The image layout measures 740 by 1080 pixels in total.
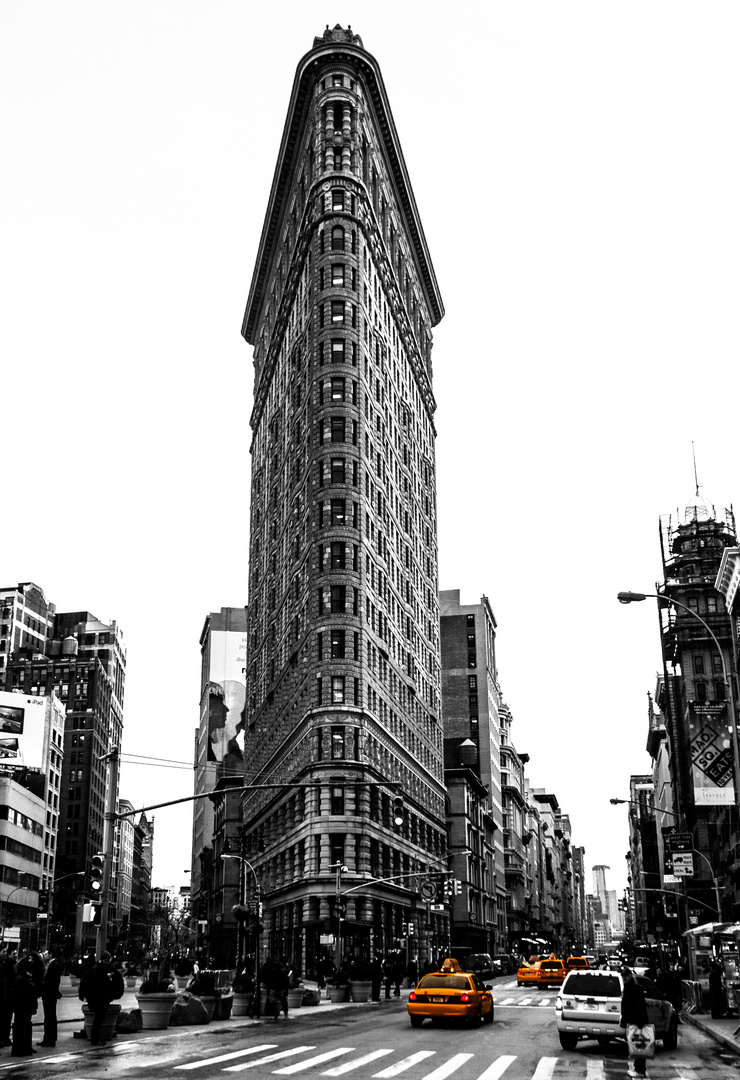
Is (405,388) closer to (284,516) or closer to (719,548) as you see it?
(284,516)

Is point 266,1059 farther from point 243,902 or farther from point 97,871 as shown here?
point 243,902

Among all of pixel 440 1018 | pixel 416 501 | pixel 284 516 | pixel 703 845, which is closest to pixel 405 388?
pixel 416 501

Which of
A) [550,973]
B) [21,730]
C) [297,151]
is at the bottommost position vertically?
[550,973]

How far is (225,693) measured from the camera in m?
181

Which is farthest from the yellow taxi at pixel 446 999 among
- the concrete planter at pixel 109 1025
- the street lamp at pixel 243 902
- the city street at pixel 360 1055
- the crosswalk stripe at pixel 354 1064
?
the concrete planter at pixel 109 1025

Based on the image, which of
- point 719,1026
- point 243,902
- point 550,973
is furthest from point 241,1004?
point 243,902

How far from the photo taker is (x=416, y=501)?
365 feet

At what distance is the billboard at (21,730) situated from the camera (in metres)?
108

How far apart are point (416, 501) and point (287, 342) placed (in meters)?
20.7

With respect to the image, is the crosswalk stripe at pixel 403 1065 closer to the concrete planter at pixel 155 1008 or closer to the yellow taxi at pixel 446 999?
the yellow taxi at pixel 446 999

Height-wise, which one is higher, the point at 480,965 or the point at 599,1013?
the point at 599,1013

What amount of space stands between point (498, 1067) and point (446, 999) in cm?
983

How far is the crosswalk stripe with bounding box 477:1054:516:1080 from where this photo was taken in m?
20.6

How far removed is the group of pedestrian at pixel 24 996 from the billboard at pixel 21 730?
86.6 metres
